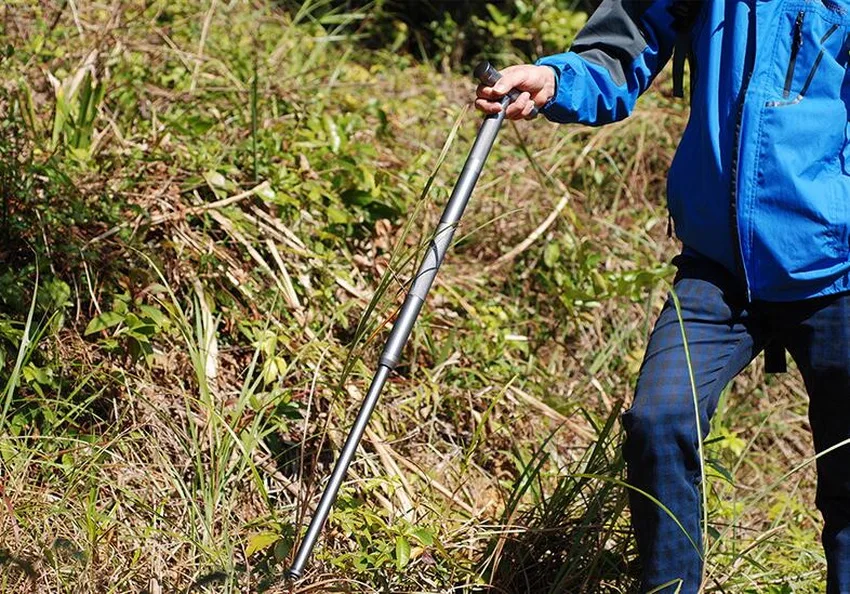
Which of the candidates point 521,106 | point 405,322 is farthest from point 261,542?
point 521,106

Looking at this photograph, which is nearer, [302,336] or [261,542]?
[261,542]

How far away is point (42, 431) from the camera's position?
305 cm

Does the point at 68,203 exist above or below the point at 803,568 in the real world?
above

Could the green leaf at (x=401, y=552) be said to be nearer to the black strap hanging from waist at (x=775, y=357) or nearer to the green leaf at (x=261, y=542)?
the green leaf at (x=261, y=542)

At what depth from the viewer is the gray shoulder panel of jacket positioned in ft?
8.60

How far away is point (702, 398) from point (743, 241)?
1.11ft

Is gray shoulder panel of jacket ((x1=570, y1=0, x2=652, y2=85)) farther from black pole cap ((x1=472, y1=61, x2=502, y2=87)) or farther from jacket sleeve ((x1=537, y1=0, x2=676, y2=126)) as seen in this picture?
black pole cap ((x1=472, y1=61, x2=502, y2=87))

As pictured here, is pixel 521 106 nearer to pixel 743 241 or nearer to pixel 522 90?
pixel 522 90

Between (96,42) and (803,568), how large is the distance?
3162mm

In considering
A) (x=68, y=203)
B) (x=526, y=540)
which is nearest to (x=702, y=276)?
(x=526, y=540)

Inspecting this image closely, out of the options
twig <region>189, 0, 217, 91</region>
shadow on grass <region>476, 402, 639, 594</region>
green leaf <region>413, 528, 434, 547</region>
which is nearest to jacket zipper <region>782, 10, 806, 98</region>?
shadow on grass <region>476, 402, 639, 594</region>

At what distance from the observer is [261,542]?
2672 mm

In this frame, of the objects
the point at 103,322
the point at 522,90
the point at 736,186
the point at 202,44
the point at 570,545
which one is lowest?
the point at 570,545

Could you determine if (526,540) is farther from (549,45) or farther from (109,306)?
(549,45)
